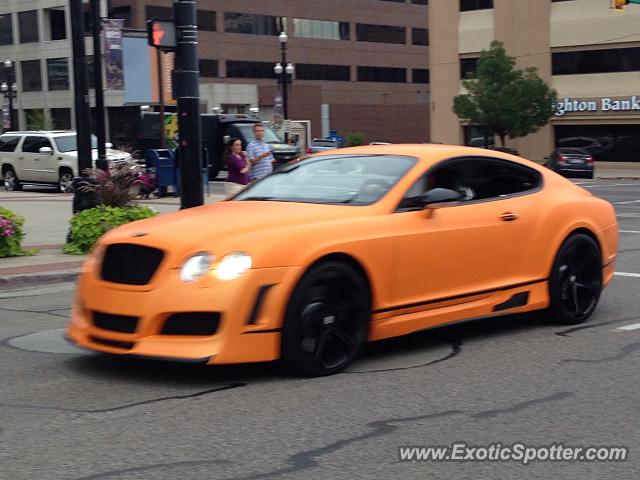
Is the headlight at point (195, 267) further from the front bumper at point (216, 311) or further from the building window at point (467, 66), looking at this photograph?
the building window at point (467, 66)

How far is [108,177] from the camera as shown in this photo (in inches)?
515

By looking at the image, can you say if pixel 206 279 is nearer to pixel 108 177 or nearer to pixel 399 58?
pixel 108 177

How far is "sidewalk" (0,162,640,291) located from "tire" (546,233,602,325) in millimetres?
5794

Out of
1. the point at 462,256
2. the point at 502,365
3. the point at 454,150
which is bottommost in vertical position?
the point at 502,365

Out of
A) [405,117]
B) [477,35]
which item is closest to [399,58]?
[405,117]

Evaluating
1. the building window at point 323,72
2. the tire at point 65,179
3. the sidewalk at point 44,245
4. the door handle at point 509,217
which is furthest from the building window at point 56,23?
the door handle at point 509,217

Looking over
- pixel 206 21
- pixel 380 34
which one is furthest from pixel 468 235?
pixel 380 34

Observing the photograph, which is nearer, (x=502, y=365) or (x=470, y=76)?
(x=502, y=365)

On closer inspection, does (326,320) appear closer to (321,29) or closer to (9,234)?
(9,234)

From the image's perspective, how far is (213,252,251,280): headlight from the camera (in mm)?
6016

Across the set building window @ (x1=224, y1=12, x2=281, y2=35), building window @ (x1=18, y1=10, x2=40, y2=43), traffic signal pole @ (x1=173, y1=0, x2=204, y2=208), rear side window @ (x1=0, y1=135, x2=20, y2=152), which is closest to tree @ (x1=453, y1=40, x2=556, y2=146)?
rear side window @ (x1=0, y1=135, x2=20, y2=152)

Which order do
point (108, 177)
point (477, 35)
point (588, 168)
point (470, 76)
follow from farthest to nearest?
1. point (477, 35)
2. point (470, 76)
3. point (588, 168)
4. point (108, 177)

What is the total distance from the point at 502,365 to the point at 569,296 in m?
1.66

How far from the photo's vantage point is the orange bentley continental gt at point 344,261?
6035 mm
